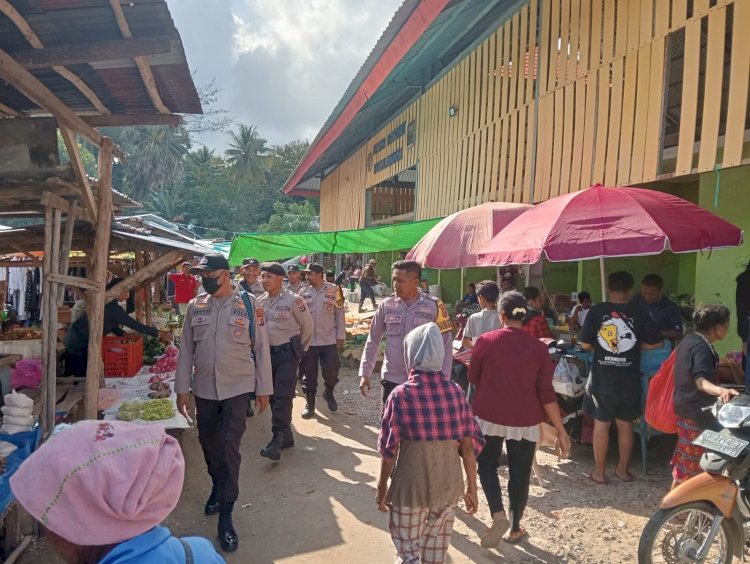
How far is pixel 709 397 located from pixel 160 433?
348cm

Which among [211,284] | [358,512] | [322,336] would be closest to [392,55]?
[322,336]

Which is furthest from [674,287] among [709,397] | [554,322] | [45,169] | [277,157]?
[277,157]

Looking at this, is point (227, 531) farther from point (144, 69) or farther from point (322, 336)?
point (322, 336)

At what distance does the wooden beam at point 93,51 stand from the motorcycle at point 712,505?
387 cm

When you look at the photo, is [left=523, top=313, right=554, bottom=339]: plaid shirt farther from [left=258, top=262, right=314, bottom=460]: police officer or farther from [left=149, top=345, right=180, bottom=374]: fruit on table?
[left=149, top=345, right=180, bottom=374]: fruit on table

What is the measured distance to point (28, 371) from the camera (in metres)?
5.45

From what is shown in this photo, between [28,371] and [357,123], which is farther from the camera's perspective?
[357,123]

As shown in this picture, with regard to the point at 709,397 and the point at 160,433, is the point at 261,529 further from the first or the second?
the point at 709,397

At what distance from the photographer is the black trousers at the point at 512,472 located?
346 cm

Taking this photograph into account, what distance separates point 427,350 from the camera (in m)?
2.61

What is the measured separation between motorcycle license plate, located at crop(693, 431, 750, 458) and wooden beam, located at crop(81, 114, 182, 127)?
14.2 feet

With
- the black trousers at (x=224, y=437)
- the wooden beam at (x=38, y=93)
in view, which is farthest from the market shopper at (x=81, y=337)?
the black trousers at (x=224, y=437)

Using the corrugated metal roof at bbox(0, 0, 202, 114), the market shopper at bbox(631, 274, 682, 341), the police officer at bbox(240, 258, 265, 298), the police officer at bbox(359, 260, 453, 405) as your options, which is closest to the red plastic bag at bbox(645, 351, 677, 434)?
the market shopper at bbox(631, 274, 682, 341)

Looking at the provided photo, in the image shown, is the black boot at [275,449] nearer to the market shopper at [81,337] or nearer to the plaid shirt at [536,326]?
the market shopper at [81,337]
